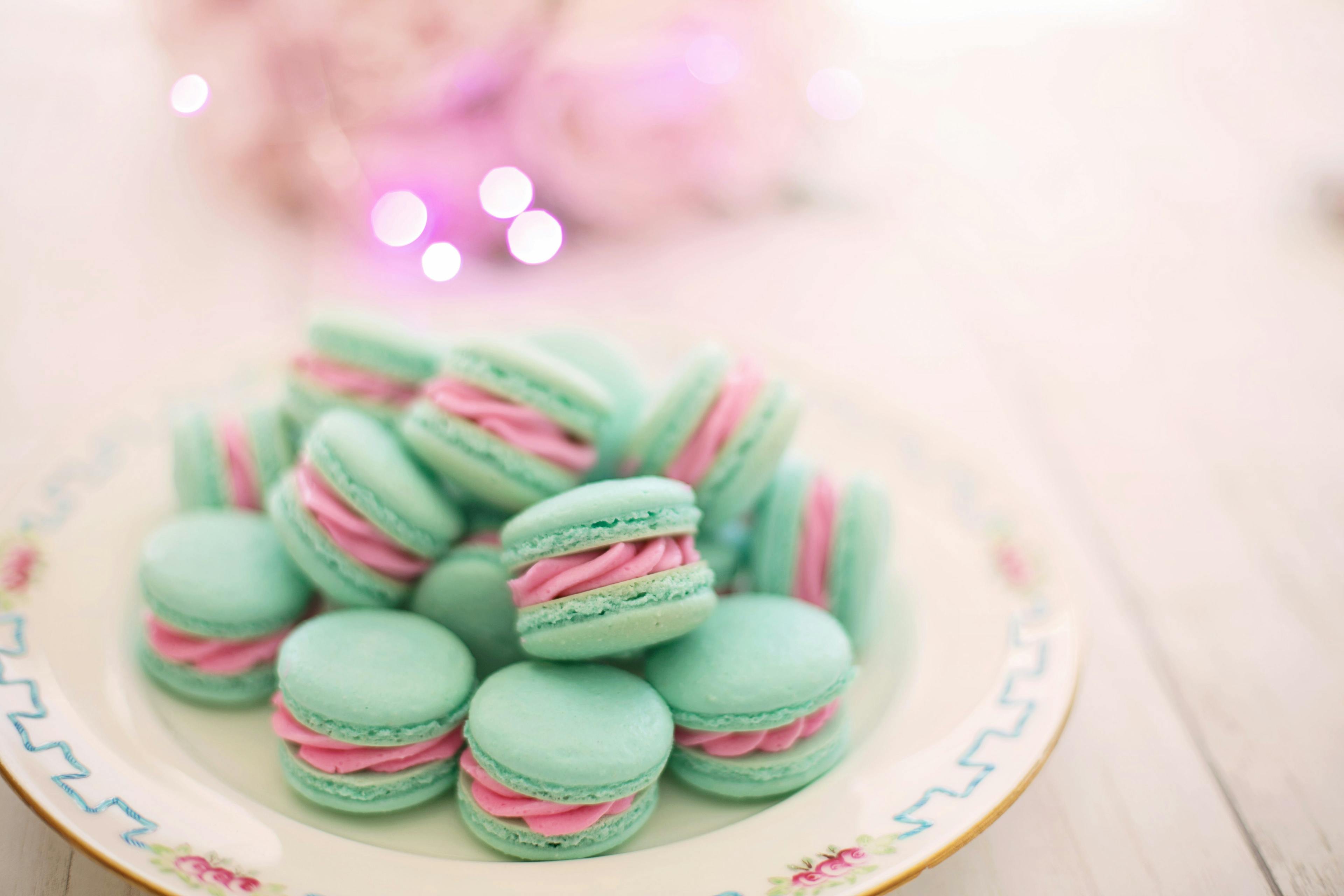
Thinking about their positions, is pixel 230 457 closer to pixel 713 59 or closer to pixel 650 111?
pixel 650 111

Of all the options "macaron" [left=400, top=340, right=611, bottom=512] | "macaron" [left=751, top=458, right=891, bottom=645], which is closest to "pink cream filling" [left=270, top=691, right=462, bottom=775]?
"macaron" [left=400, top=340, right=611, bottom=512]

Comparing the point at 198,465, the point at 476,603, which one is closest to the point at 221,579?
the point at 198,465

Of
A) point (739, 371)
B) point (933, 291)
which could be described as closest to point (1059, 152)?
point (933, 291)

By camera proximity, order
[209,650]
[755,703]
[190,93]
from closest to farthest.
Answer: [755,703]
[209,650]
[190,93]

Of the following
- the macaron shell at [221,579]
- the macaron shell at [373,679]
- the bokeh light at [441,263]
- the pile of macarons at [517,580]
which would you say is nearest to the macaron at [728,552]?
the pile of macarons at [517,580]

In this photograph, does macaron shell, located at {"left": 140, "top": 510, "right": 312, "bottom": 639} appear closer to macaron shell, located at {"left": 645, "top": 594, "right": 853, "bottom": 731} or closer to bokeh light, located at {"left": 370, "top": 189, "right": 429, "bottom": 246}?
macaron shell, located at {"left": 645, "top": 594, "right": 853, "bottom": 731}

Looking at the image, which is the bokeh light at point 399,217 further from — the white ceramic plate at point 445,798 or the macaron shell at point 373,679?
the macaron shell at point 373,679
